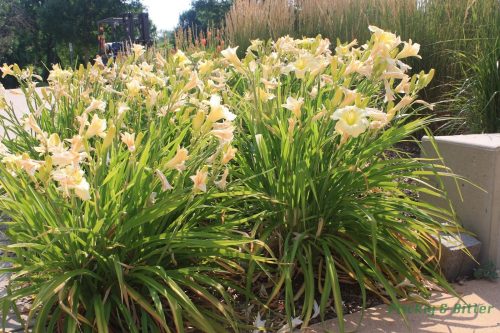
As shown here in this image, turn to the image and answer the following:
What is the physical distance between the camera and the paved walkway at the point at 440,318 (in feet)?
6.18

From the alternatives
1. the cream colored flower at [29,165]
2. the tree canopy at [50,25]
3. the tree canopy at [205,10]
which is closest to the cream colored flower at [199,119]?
the cream colored flower at [29,165]

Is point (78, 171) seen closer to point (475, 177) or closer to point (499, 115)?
point (475, 177)

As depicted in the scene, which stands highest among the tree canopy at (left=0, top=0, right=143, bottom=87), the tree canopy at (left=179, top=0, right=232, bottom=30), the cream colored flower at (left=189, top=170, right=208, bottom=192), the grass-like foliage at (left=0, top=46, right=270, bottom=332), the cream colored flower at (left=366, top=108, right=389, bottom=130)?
the tree canopy at (left=179, top=0, right=232, bottom=30)

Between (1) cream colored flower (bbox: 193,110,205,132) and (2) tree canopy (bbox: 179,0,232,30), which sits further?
(2) tree canopy (bbox: 179,0,232,30)

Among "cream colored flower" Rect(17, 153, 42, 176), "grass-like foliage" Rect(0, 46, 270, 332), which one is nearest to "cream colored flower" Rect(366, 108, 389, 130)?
"grass-like foliage" Rect(0, 46, 270, 332)

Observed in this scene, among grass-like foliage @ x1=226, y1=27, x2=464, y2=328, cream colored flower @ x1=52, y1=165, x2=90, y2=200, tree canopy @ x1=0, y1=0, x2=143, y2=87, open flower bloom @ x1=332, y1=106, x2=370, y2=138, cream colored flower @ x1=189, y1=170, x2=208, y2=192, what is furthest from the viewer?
tree canopy @ x1=0, y1=0, x2=143, y2=87

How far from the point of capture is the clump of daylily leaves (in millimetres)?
1640

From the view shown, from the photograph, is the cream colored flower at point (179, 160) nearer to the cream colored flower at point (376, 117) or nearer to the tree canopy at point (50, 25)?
the cream colored flower at point (376, 117)

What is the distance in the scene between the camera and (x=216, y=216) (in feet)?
7.00

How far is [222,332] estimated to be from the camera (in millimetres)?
1752

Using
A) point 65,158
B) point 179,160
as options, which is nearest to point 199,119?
point 179,160

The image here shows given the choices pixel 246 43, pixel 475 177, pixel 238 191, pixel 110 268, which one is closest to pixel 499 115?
pixel 475 177

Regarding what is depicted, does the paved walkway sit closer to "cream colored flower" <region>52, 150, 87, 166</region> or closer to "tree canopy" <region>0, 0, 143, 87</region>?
"cream colored flower" <region>52, 150, 87, 166</region>

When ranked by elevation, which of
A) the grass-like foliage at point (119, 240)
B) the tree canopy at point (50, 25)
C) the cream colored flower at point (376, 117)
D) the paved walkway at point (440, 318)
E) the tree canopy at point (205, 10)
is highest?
the tree canopy at point (205, 10)
